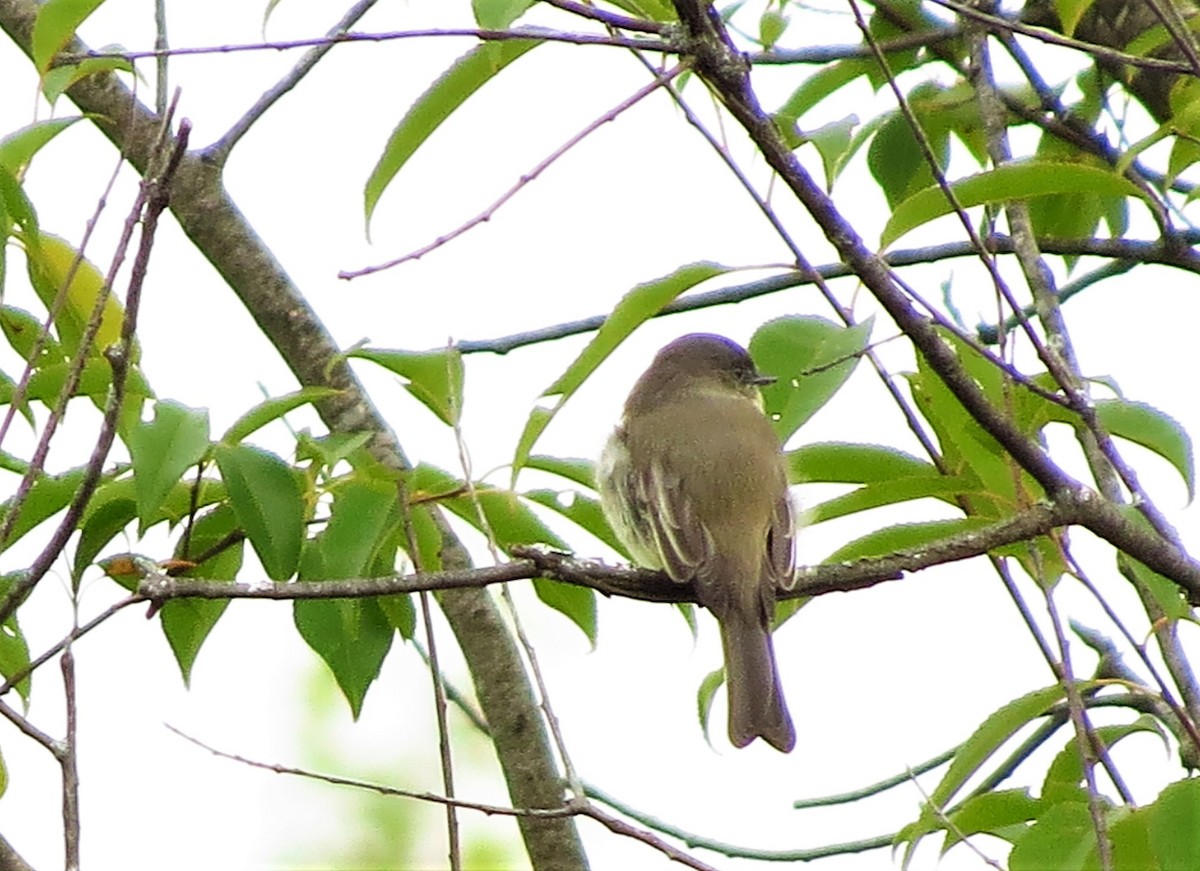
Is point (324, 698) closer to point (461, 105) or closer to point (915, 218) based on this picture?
point (461, 105)

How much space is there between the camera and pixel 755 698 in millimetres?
3738

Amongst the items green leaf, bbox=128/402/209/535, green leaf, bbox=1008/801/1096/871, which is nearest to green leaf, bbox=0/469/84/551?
green leaf, bbox=128/402/209/535

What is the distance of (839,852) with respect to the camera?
383cm

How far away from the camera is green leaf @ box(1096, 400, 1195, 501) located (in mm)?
2850

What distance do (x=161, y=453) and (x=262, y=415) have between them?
0.27 m

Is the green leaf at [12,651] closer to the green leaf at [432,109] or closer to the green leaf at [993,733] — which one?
the green leaf at [432,109]

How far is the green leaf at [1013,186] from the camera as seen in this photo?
2617 millimetres

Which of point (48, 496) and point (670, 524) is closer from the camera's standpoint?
point (48, 496)

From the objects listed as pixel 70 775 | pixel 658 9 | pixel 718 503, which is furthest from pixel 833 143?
pixel 70 775

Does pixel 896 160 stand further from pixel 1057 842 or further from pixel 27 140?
pixel 27 140

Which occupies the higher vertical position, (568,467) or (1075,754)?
(568,467)

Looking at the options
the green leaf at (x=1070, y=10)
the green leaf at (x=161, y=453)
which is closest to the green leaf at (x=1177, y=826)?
the green leaf at (x=1070, y=10)

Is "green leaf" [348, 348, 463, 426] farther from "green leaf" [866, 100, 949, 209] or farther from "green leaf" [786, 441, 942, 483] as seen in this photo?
"green leaf" [866, 100, 949, 209]

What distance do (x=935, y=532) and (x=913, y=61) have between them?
1586 millimetres
